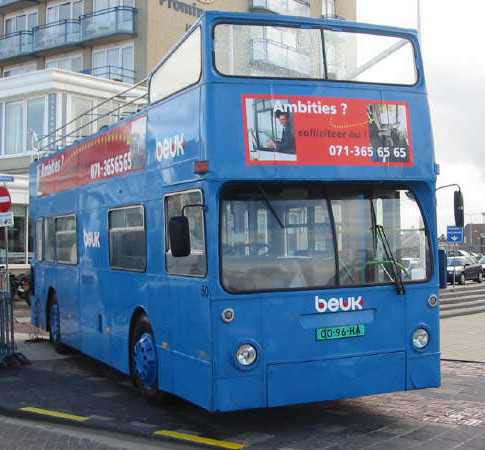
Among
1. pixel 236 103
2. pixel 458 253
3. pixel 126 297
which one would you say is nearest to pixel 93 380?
pixel 126 297

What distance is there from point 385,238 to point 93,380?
5.08 meters

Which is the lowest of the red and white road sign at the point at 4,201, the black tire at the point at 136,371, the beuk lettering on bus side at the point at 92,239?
the black tire at the point at 136,371

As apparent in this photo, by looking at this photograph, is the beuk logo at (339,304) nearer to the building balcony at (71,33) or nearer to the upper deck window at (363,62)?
the upper deck window at (363,62)

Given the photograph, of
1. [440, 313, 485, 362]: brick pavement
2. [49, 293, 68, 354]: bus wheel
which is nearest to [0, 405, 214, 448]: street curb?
[49, 293, 68, 354]: bus wheel

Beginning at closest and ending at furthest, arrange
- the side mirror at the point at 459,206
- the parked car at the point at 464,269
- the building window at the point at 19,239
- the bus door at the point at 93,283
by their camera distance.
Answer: the side mirror at the point at 459,206 < the bus door at the point at 93,283 < the building window at the point at 19,239 < the parked car at the point at 464,269

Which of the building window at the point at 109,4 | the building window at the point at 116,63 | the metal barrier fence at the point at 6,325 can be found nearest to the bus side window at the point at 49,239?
the metal barrier fence at the point at 6,325

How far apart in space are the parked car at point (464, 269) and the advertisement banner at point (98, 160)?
24307 millimetres

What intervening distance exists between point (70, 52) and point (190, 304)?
37548 millimetres

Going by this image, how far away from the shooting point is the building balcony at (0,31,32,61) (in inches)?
1697

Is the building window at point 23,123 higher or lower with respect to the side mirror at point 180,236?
higher

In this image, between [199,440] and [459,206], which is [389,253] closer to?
[459,206]

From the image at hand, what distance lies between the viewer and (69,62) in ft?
139

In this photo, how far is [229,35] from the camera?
703 centimetres

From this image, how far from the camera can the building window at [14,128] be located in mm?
32250
